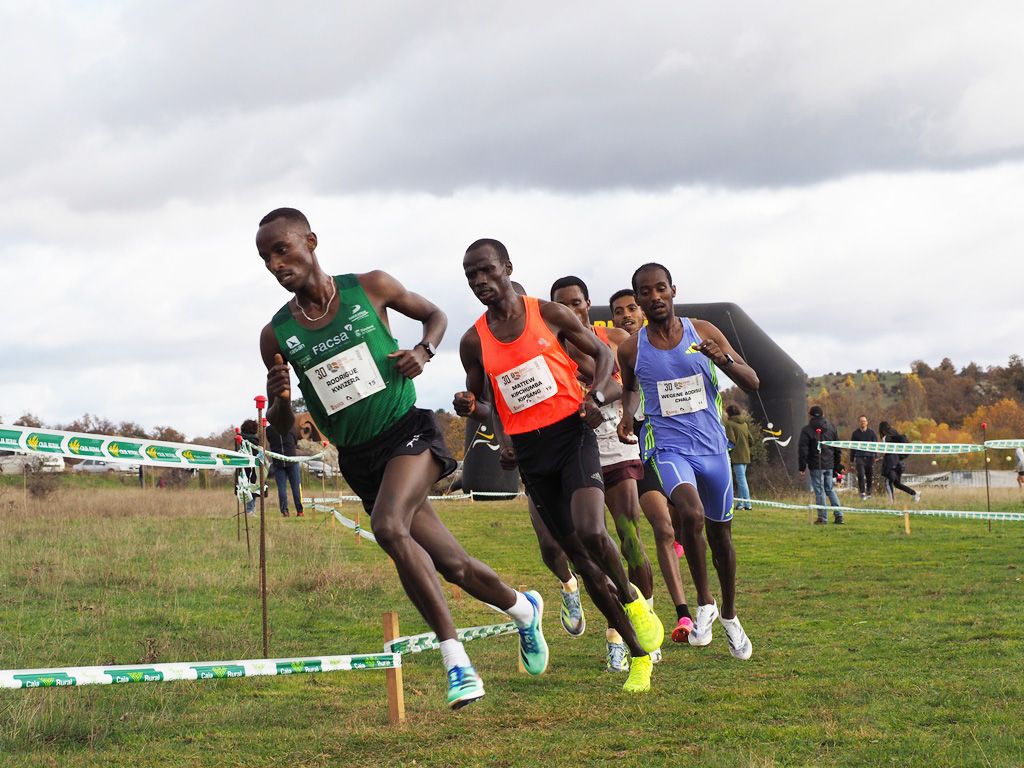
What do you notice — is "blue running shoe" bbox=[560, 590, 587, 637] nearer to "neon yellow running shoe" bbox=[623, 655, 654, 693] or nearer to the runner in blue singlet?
the runner in blue singlet

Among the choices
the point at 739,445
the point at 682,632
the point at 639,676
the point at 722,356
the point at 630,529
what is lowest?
the point at 639,676

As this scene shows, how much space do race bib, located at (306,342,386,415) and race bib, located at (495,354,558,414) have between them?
1.06 metres

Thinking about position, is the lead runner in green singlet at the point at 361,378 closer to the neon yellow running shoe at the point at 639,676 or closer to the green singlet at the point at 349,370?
the green singlet at the point at 349,370

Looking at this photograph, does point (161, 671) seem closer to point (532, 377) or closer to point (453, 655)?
point (453, 655)

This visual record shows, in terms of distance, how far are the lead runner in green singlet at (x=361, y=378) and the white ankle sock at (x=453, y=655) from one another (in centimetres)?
23

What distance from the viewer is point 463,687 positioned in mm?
5562

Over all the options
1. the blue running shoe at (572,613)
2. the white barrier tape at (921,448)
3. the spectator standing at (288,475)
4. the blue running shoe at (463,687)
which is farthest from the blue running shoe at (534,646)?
the spectator standing at (288,475)

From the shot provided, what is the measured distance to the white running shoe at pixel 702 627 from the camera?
7846 millimetres

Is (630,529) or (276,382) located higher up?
(276,382)

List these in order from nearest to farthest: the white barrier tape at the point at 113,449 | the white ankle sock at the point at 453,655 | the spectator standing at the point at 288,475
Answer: the white ankle sock at the point at 453,655, the white barrier tape at the point at 113,449, the spectator standing at the point at 288,475

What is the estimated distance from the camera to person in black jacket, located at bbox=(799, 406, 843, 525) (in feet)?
71.0

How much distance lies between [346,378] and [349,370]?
0.14ft

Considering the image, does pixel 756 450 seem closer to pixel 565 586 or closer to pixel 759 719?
pixel 565 586

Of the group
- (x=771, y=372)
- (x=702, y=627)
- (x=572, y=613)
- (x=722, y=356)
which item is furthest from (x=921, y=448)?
(x=722, y=356)
